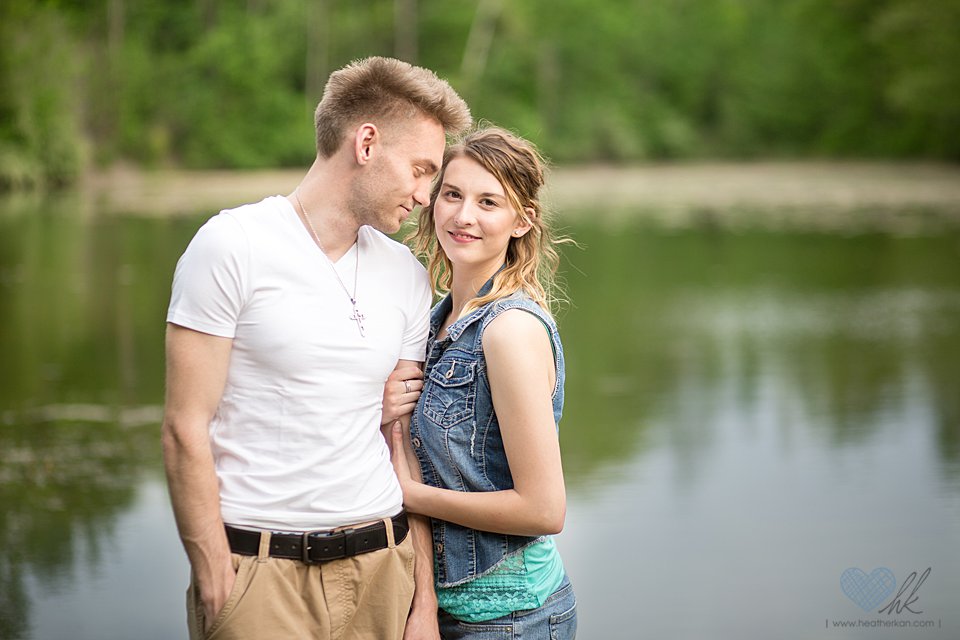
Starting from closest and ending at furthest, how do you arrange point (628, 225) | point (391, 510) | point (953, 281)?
point (391, 510)
point (953, 281)
point (628, 225)

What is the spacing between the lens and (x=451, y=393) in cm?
247

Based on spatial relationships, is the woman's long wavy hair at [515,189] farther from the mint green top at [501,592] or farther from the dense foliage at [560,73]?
the dense foliage at [560,73]

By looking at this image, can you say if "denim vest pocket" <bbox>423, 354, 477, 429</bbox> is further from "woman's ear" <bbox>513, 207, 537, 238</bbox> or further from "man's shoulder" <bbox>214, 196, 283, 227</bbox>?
"man's shoulder" <bbox>214, 196, 283, 227</bbox>

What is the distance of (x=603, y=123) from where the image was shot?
4788 cm

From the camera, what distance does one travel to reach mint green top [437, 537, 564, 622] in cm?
247

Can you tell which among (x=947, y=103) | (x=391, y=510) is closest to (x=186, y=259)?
(x=391, y=510)

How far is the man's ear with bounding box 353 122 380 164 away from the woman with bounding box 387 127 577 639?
0.86 feet

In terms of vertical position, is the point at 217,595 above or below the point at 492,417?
below

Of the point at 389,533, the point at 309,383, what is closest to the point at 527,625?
the point at 389,533

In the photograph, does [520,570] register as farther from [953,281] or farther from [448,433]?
[953,281]

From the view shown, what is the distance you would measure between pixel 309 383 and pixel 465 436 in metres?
0.37

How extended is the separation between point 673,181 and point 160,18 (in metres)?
19.7

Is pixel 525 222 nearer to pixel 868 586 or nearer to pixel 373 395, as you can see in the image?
A: pixel 373 395

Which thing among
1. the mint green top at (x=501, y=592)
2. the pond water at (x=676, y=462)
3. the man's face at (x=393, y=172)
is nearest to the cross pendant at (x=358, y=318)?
the man's face at (x=393, y=172)
